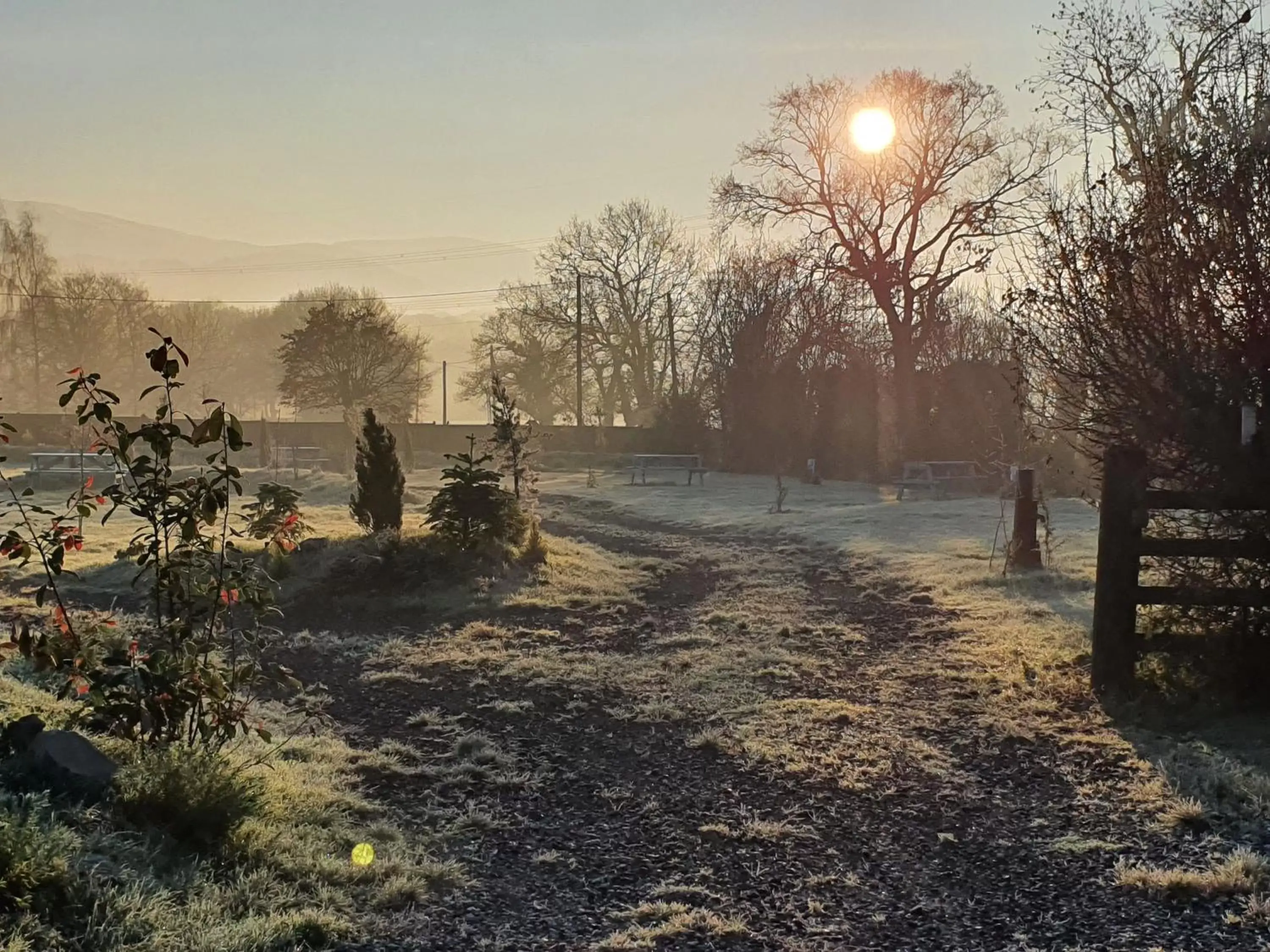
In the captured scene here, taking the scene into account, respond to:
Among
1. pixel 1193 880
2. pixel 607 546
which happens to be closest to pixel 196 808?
pixel 1193 880

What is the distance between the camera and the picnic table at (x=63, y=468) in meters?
25.1

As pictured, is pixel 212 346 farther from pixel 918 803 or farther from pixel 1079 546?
pixel 918 803

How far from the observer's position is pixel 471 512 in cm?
1176

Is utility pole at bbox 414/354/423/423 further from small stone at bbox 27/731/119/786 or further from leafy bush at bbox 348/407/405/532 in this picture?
small stone at bbox 27/731/119/786

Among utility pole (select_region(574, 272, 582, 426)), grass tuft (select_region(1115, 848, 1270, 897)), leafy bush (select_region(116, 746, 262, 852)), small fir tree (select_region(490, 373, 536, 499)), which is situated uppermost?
utility pole (select_region(574, 272, 582, 426))

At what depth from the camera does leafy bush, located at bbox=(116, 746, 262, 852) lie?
3.73 meters

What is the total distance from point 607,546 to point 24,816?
12799 millimetres

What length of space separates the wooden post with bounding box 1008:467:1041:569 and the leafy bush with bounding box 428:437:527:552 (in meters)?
5.97

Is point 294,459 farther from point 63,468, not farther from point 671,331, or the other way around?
point 671,331

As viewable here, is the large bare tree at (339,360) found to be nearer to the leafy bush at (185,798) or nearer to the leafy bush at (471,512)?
the leafy bush at (471,512)

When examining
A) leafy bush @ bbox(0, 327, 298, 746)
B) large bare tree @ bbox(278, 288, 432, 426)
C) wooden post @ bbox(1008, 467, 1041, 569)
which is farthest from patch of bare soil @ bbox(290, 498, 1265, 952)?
large bare tree @ bbox(278, 288, 432, 426)

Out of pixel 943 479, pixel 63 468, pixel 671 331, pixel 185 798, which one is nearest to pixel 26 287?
pixel 671 331

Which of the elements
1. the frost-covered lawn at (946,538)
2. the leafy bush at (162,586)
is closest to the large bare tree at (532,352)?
the frost-covered lawn at (946,538)

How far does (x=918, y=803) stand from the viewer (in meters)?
4.70
